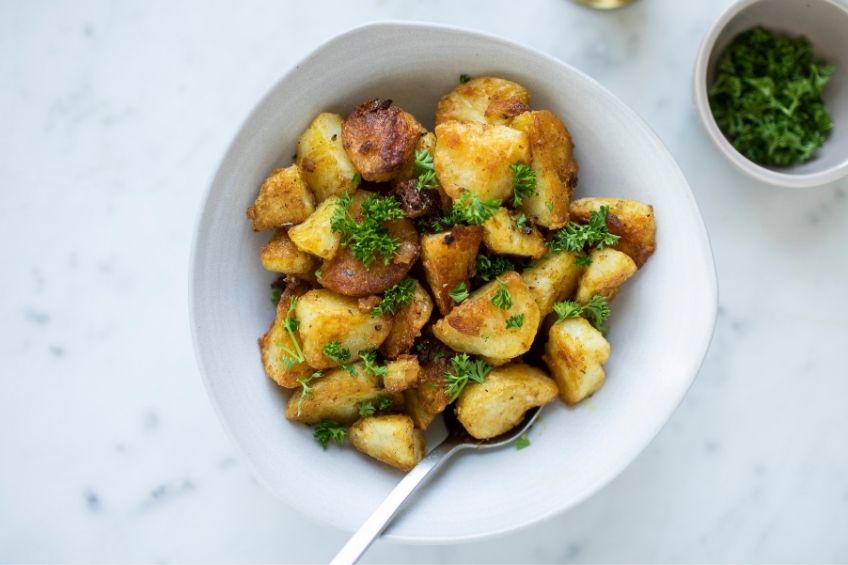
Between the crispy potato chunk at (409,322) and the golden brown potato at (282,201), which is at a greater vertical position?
the golden brown potato at (282,201)

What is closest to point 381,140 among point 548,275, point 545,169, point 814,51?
point 545,169

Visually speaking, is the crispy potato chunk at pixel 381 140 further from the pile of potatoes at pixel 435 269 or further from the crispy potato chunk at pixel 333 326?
the crispy potato chunk at pixel 333 326

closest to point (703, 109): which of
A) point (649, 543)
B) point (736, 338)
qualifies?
point (736, 338)

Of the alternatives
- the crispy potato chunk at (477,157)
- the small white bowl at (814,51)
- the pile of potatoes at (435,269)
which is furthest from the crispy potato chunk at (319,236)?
the small white bowl at (814,51)

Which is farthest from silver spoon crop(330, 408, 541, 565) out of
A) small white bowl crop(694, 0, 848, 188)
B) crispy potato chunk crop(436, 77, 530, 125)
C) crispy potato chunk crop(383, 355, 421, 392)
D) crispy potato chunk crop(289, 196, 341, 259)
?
small white bowl crop(694, 0, 848, 188)

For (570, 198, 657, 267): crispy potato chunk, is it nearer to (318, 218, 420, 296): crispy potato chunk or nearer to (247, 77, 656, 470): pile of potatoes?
(247, 77, 656, 470): pile of potatoes
